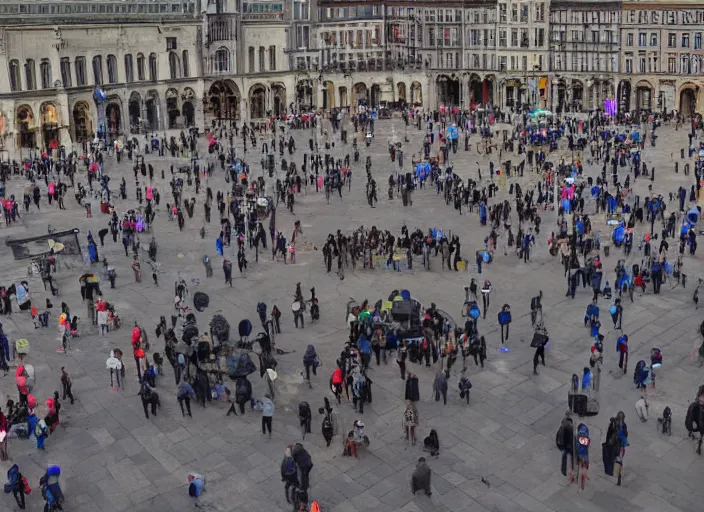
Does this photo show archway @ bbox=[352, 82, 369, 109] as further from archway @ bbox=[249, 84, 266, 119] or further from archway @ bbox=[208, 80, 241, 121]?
archway @ bbox=[208, 80, 241, 121]

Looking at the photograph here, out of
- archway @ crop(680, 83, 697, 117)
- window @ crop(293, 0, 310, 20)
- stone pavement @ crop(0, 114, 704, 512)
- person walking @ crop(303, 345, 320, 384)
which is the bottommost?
stone pavement @ crop(0, 114, 704, 512)

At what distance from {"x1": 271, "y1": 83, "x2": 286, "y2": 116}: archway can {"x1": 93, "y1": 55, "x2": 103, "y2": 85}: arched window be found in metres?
17.6

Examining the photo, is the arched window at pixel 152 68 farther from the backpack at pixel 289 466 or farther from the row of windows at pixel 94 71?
the backpack at pixel 289 466

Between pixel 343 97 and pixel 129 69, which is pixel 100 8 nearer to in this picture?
pixel 129 69

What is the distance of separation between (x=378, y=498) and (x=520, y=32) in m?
73.7

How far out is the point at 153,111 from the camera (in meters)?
81.5

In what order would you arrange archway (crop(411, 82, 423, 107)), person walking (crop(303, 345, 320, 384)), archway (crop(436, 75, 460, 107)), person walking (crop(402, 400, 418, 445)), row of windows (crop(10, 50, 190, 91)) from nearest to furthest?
person walking (crop(402, 400, 418, 445))
person walking (crop(303, 345, 320, 384))
row of windows (crop(10, 50, 190, 91))
archway (crop(411, 82, 423, 107))
archway (crop(436, 75, 460, 107))

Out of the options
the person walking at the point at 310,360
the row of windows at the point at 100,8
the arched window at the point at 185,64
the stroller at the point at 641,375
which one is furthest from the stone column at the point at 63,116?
the stroller at the point at 641,375

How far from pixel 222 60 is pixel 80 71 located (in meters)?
14.5

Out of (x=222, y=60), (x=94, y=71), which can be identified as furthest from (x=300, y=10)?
(x=94, y=71)

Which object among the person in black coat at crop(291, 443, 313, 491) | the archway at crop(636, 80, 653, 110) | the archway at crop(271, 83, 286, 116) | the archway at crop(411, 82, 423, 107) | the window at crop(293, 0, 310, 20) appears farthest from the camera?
the archway at crop(411, 82, 423, 107)

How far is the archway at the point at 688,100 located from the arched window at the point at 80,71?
50.6m

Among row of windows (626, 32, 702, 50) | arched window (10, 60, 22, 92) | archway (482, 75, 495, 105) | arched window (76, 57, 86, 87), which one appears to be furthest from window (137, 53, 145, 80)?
row of windows (626, 32, 702, 50)

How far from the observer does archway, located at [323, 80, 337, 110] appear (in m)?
91.3
